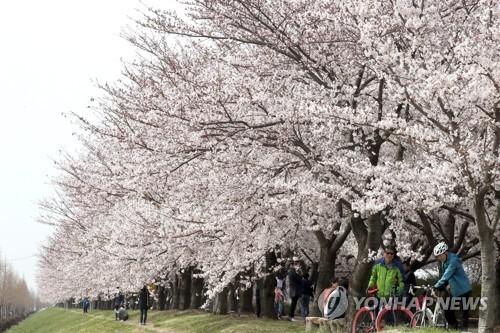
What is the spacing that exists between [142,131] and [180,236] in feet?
9.61

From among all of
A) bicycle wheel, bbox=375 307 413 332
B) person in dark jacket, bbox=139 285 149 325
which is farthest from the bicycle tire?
person in dark jacket, bbox=139 285 149 325

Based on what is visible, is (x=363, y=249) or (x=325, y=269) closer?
(x=363, y=249)

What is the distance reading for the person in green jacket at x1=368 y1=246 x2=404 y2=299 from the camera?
12039mm

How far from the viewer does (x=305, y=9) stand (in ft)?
39.9

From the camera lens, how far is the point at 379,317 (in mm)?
11648

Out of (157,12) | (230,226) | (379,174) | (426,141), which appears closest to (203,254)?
(230,226)

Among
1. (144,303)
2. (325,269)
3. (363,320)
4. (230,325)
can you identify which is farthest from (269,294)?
(363,320)

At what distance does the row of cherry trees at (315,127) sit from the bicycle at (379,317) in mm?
1139

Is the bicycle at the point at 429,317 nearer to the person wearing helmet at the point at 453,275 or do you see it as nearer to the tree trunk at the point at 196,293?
the person wearing helmet at the point at 453,275

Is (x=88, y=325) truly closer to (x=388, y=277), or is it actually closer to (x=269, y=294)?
(x=269, y=294)

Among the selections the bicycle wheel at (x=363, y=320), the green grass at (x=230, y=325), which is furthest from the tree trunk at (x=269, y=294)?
the bicycle wheel at (x=363, y=320)

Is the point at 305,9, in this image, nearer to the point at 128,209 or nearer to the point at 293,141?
the point at 293,141

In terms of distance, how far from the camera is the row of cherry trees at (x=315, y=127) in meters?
9.33

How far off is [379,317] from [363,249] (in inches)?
85.0
